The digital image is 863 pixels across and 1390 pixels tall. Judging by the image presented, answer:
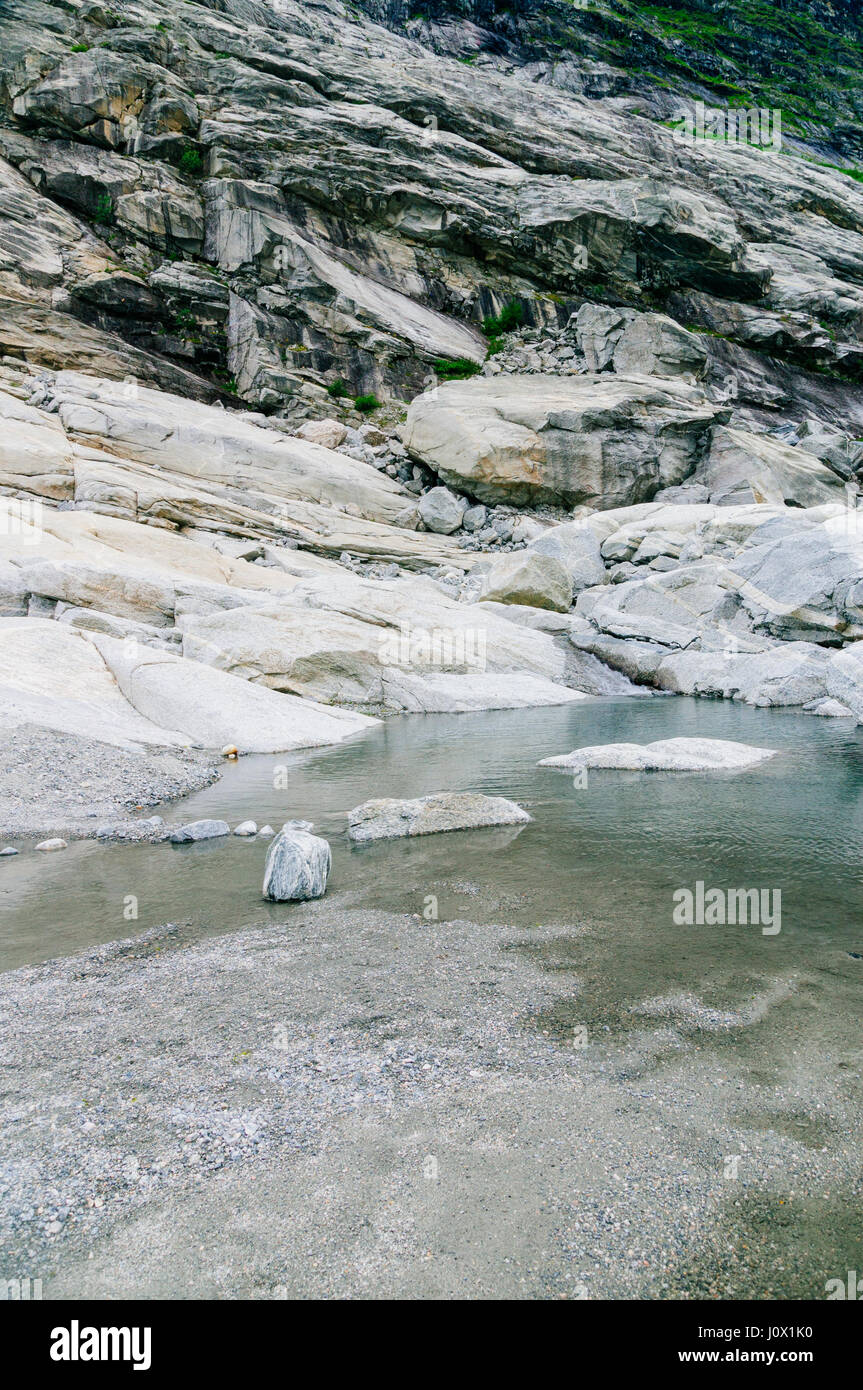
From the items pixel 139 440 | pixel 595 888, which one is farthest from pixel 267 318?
pixel 595 888

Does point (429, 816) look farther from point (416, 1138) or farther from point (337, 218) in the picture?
point (337, 218)

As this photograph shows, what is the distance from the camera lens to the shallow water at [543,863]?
8.60 m

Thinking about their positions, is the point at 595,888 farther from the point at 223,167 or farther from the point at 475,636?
the point at 223,167

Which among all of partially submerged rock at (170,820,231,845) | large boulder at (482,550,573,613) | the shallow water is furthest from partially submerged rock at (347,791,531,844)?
large boulder at (482,550,573,613)

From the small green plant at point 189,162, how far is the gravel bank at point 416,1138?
73.4 meters

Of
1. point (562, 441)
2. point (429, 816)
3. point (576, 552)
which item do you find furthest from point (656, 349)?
point (429, 816)

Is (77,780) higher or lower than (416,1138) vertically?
lower

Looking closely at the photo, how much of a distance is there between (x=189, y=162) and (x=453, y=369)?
28.5 metres

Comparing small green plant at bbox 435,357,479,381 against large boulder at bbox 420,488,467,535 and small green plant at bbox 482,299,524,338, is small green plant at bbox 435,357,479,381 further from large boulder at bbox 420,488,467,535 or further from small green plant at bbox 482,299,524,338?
large boulder at bbox 420,488,467,535

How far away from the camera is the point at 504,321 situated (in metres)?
66.9

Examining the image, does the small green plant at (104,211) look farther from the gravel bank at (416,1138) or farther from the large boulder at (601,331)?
the gravel bank at (416,1138)

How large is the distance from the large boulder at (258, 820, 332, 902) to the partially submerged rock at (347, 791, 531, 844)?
7.35ft

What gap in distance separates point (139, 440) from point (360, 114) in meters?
47.2

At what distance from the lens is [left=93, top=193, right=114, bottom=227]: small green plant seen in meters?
56.4
